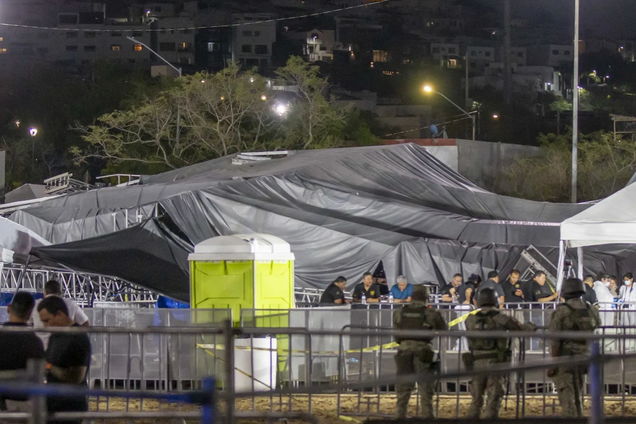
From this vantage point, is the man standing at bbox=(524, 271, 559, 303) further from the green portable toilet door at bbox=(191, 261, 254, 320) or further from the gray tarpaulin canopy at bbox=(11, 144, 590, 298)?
the green portable toilet door at bbox=(191, 261, 254, 320)

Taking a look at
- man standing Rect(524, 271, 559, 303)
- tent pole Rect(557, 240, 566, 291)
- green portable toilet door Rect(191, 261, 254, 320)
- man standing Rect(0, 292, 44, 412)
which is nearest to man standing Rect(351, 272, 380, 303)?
man standing Rect(524, 271, 559, 303)

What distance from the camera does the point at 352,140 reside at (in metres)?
60.5

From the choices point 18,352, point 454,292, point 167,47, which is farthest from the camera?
point 167,47

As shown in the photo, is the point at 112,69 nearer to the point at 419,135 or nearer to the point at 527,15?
the point at 419,135

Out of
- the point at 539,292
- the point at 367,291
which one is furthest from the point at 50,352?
the point at 539,292

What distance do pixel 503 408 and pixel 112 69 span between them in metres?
85.5

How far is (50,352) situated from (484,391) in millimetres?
4689

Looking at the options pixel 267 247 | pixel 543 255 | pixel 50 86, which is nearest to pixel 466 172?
pixel 543 255

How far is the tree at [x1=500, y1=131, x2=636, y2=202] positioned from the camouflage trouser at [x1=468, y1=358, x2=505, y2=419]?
1432 inches

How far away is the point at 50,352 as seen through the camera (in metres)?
7.57

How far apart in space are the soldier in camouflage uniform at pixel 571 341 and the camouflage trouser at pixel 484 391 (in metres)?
0.61

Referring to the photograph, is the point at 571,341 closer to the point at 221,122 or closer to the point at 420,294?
Result: the point at 420,294

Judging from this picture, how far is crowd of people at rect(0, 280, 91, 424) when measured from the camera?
7.20 metres

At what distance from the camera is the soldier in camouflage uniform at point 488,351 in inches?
393
